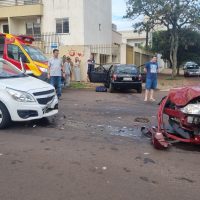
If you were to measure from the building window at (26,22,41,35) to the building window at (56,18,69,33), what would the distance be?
203 centimetres

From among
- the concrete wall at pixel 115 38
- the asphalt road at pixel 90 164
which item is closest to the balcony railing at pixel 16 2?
the concrete wall at pixel 115 38

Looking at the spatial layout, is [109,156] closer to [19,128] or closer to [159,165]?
[159,165]

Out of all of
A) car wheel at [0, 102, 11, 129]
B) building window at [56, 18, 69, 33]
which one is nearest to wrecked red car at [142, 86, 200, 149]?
car wheel at [0, 102, 11, 129]

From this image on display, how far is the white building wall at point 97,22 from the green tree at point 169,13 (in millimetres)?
2179

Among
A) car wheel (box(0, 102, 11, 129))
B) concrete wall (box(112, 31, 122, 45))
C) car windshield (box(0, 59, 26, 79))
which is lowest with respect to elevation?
car wheel (box(0, 102, 11, 129))

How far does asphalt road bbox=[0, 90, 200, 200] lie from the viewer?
179 inches

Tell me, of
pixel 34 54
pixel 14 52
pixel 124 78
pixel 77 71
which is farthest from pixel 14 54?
pixel 77 71

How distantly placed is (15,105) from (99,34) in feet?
81.2

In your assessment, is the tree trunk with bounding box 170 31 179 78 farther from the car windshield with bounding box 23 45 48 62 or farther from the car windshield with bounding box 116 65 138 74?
the car windshield with bounding box 23 45 48 62

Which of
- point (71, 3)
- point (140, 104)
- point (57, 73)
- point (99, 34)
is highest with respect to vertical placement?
point (71, 3)

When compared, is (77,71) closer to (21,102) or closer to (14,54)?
(14,54)

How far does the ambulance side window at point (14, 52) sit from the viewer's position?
1529 centimetres

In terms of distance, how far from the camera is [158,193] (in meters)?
4.52

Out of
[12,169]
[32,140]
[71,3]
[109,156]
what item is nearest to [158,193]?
[109,156]
